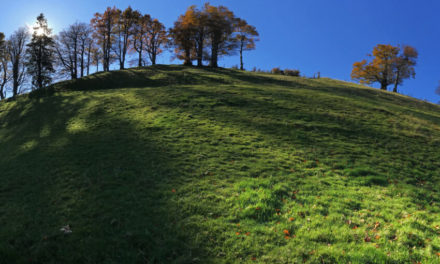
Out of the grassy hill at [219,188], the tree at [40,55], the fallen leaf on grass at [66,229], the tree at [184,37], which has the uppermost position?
the tree at [184,37]

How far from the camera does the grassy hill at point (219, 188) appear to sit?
581 cm

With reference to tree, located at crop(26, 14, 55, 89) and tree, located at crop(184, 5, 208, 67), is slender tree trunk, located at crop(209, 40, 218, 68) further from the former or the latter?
tree, located at crop(26, 14, 55, 89)

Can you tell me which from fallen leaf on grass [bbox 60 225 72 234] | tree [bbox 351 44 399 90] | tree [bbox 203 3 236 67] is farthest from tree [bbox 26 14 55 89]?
tree [bbox 351 44 399 90]

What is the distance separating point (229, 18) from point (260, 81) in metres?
26.6

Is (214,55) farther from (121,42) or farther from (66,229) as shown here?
(66,229)

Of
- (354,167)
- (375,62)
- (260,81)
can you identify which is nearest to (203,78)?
(260,81)

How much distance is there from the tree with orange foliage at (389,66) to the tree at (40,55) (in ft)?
250

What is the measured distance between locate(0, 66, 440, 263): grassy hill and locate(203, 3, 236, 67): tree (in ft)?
132

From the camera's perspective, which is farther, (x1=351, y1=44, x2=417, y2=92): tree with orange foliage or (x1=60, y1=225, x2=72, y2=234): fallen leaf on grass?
(x1=351, y1=44, x2=417, y2=92): tree with orange foliage

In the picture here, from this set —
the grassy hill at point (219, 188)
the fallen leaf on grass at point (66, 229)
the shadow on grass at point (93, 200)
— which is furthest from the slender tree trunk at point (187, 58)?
the fallen leaf on grass at point (66, 229)

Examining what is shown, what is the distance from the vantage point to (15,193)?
30.1ft

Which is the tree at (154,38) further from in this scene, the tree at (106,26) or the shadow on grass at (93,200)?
the shadow on grass at (93,200)

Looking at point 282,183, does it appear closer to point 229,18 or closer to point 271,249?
point 271,249

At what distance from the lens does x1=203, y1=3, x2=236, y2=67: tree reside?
54594 mm
